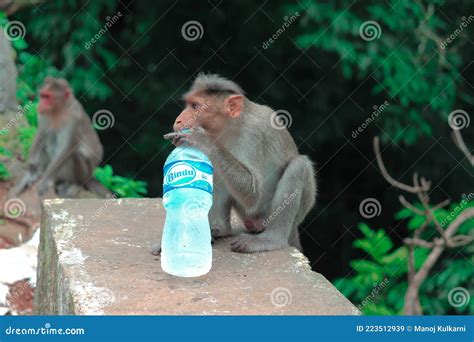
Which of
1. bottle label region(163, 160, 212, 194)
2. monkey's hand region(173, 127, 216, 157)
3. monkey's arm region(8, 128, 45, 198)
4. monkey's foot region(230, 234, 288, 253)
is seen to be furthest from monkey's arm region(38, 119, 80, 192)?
bottle label region(163, 160, 212, 194)

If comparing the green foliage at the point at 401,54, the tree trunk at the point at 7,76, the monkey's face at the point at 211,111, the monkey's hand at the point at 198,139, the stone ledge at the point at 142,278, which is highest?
the green foliage at the point at 401,54

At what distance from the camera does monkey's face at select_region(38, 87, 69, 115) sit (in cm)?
931

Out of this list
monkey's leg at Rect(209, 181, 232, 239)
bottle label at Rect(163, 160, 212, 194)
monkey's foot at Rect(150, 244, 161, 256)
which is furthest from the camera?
monkey's leg at Rect(209, 181, 232, 239)

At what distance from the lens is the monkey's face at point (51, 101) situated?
931 cm

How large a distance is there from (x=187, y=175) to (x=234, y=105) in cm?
101

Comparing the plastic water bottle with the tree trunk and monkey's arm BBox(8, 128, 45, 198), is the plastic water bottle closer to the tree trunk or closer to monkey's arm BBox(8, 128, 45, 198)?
monkey's arm BBox(8, 128, 45, 198)

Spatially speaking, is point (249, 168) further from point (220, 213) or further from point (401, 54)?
point (401, 54)

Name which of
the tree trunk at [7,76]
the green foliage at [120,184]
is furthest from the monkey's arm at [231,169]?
the tree trunk at [7,76]

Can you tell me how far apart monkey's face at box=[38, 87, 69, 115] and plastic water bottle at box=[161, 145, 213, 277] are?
514 centimetres

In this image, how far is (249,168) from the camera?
5078mm

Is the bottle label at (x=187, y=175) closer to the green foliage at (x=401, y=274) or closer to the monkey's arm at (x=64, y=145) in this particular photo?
the green foliage at (x=401, y=274)

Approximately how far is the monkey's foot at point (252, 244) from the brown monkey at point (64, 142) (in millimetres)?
4281

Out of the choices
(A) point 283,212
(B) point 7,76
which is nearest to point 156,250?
(A) point 283,212

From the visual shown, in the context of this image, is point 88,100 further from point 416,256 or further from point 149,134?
point 416,256
